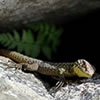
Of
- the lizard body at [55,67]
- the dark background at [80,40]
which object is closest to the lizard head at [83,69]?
the lizard body at [55,67]

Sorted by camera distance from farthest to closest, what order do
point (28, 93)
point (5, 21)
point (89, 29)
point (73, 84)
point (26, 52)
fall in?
1. point (89, 29)
2. point (26, 52)
3. point (5, 21)
4. point (73, 84)
5. point (28, 93)

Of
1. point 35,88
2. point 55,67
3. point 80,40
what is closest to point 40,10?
point 55,67

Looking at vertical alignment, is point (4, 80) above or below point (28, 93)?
above

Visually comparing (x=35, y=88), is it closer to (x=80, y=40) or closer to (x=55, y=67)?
(x=55, y=67)

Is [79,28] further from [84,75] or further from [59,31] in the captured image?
[84,75]

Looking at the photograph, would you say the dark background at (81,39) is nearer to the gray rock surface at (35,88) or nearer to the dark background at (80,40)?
the dark background at (80,40)

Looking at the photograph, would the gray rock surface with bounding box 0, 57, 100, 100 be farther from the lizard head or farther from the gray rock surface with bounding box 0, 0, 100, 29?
the gray rock surface with bounding box 0, 0, 100, 29

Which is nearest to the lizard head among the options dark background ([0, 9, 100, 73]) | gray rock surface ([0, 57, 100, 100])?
gray rock surface ([0, 57, 100, 100])

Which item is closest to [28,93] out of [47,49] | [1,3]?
[1,3]
